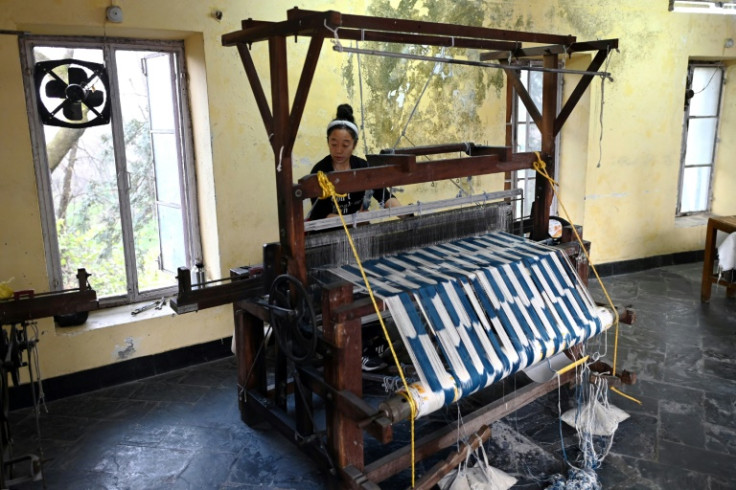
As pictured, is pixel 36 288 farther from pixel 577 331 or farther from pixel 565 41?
pixel 565 41

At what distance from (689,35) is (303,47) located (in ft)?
14.5

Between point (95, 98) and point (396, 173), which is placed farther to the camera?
point (95, 98)

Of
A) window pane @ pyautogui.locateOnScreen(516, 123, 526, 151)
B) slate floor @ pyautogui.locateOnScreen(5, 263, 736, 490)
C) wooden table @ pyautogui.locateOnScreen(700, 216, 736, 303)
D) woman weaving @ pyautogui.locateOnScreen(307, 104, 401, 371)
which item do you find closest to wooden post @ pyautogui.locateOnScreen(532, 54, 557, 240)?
woman weaving @ pyautogui.locateOnScreen(307, 104, 401, 371)

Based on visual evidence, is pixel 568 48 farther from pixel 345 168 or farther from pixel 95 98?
pixel 95 98

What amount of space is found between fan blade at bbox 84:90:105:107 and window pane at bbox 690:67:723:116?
20.5ft

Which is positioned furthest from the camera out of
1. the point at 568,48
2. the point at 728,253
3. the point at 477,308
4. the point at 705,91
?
the point at 705,91

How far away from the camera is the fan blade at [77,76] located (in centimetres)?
390

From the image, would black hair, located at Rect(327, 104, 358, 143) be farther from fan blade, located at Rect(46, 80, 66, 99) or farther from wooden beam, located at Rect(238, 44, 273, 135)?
fan blade, located at Rect(46, 80, 66, 99)

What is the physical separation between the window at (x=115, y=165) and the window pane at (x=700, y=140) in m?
5.74

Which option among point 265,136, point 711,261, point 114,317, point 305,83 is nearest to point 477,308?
point 305,83

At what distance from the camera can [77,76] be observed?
3928 mm

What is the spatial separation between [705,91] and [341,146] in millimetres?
5225

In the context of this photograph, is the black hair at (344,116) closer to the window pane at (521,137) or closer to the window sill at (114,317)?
the window sill at (114,317)

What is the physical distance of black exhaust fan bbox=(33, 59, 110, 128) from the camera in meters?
3.83
